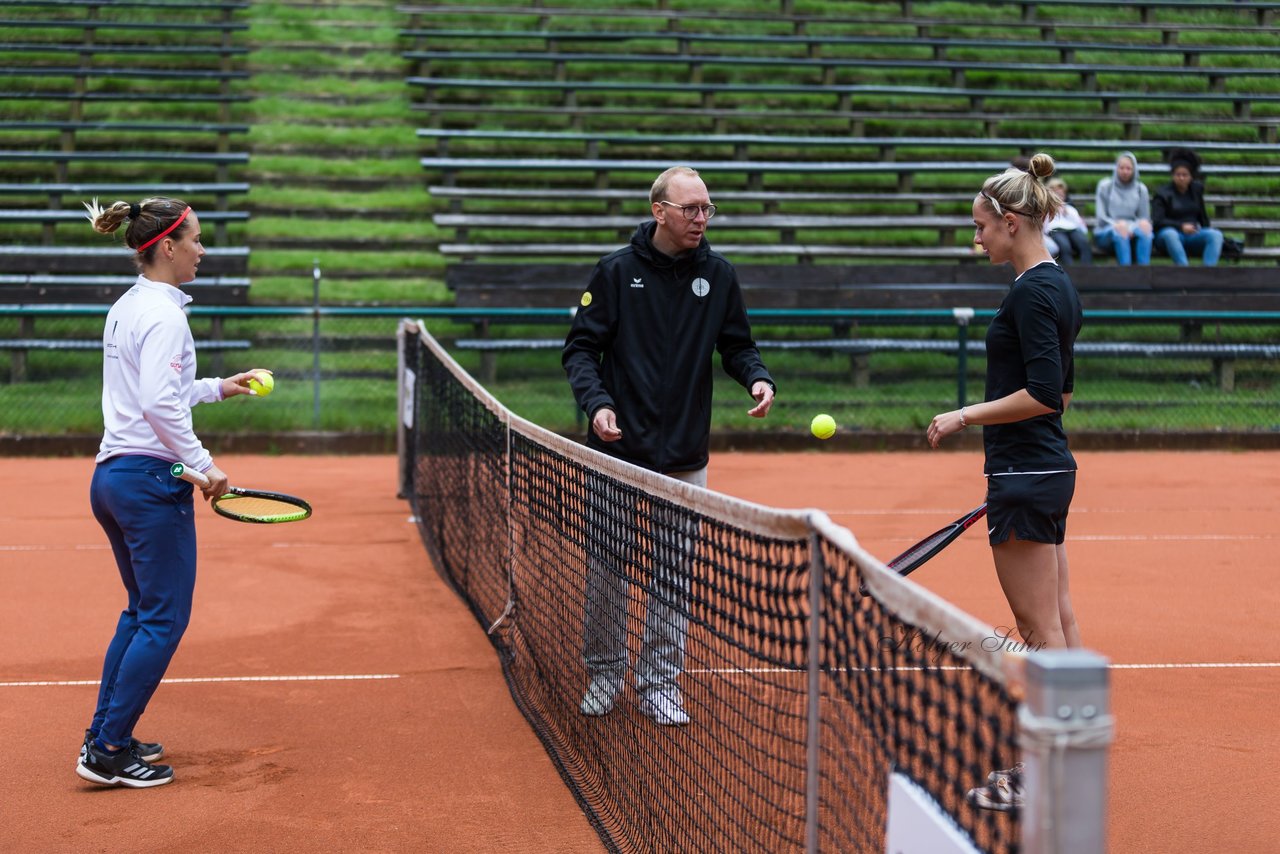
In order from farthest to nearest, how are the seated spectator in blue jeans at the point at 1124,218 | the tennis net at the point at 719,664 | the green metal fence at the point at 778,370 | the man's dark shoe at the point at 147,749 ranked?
the seated spectator in blue jeans at the point at 1124,218 → the green metal fence at the point at 778,370 → the man's dark shoe at the point at 147,749 → the tennis net at the point at 719,664

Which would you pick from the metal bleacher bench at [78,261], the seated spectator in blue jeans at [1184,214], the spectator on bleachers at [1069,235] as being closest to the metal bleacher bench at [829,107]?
the seated spectator in blue jeans at [1184,214]

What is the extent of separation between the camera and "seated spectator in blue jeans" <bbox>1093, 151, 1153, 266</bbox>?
1734cm

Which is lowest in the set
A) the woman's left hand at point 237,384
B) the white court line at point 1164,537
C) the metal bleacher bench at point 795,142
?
the white court line at point 1164,537

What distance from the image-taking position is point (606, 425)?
5363 mm

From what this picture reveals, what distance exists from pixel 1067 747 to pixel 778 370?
13534mm

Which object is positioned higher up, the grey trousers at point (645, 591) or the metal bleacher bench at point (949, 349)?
the metal bleacher bench at point (949, 349)

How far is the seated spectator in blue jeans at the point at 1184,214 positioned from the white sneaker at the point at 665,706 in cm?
1445

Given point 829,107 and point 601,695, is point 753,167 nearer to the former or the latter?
point 829,107

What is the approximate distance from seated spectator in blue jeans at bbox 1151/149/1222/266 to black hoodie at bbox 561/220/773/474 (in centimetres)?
1365

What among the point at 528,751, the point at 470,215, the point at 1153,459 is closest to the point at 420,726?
the point at 528,751

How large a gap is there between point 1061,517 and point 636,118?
18.2 metres

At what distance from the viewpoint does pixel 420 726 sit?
5789 mm

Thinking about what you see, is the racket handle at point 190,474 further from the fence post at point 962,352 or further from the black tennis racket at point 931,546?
the fence post at point 962,352

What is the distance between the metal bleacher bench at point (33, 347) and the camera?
14.7 m
